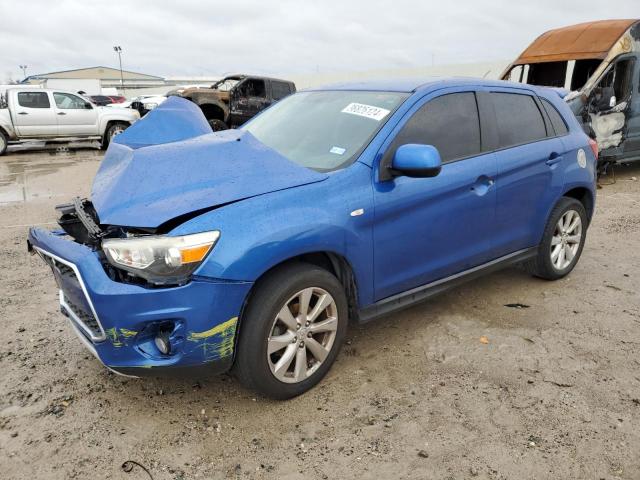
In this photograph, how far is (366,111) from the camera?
3285mm

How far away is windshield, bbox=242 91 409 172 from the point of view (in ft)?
10.1

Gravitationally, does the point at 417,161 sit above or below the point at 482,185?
above

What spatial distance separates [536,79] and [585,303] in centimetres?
709

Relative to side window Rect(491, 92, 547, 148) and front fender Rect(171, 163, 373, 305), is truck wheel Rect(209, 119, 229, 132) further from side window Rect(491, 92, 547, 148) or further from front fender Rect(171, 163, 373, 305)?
front fender Rect(171, 163, 373, 305)

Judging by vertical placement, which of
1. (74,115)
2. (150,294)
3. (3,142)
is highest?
(74,115)

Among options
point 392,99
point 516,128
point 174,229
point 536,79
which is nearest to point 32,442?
point 174,229

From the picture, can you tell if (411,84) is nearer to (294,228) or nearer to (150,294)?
(294,228)

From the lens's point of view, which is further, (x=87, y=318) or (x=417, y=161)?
(x=417, y=161)

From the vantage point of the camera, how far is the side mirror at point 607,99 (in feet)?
26.8

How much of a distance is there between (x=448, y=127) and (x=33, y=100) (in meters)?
14.1

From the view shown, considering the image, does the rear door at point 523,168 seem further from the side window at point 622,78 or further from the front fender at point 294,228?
the side window at point 622,78

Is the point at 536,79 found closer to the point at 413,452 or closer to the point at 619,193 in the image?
the point at 619,193

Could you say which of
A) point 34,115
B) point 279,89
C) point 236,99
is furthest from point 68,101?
point 279,89

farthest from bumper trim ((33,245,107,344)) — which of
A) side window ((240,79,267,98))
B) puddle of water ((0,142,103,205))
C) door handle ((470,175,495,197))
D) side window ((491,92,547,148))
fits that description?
side window ((240,79,267,98))
